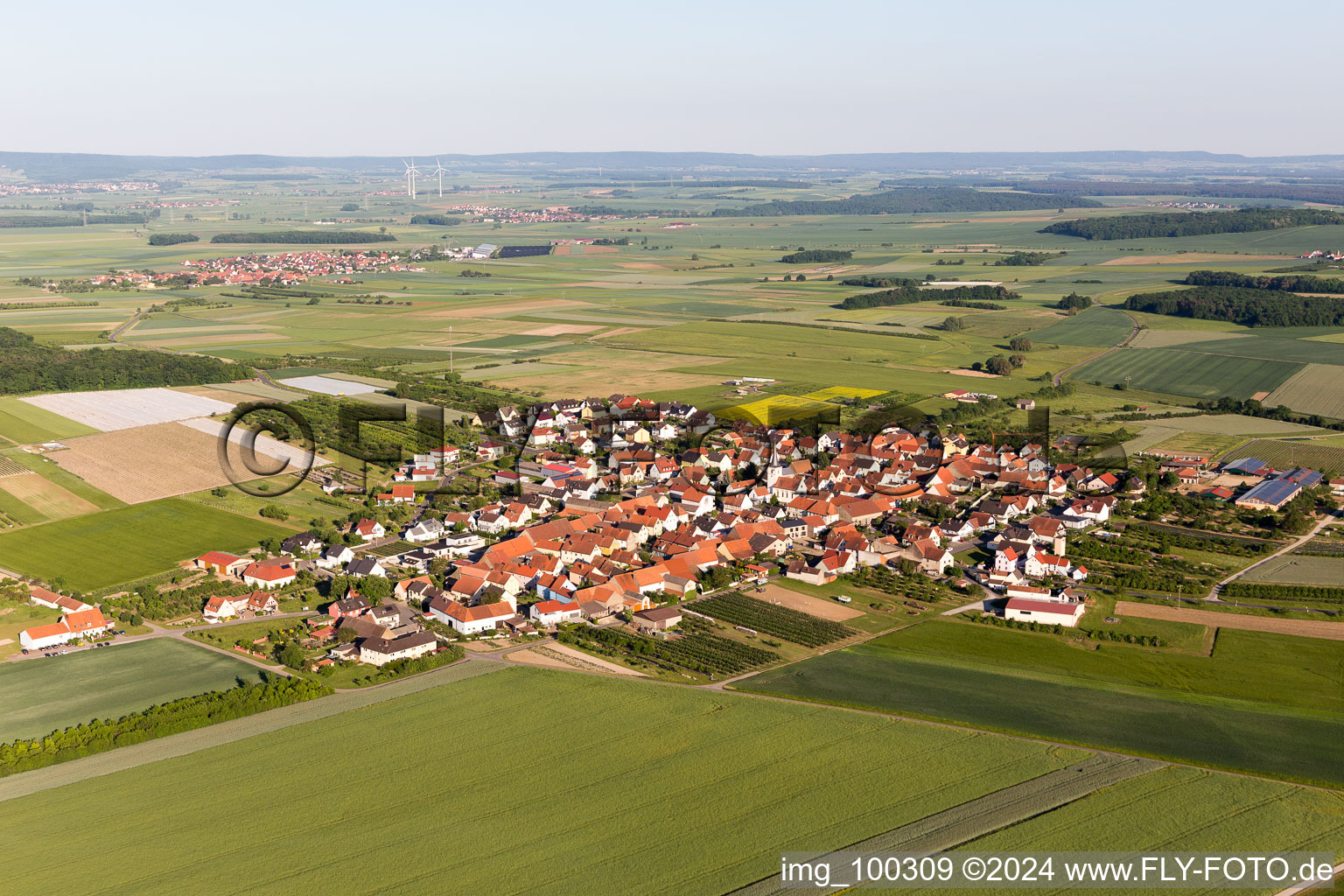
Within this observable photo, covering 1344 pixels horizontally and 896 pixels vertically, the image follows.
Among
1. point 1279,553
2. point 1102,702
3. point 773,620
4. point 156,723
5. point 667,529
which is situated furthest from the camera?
point 667,529

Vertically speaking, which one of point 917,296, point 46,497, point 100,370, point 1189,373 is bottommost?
point 46,497

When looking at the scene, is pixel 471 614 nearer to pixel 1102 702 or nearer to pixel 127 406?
pixel 1102 702

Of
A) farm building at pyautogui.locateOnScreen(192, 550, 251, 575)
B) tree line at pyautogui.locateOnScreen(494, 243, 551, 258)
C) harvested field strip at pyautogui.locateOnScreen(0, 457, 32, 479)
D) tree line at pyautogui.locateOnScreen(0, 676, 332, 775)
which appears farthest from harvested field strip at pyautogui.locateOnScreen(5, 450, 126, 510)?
tree line at pyautogui.locateOnScreen(494, 243, 551, 258)

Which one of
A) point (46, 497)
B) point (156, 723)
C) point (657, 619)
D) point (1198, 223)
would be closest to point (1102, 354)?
point (657, 619)

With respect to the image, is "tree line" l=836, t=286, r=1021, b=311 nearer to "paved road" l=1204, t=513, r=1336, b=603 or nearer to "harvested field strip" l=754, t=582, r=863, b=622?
"paved road" l=1204, t=513, r=1336, b=603

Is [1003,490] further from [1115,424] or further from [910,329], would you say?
[910,329]

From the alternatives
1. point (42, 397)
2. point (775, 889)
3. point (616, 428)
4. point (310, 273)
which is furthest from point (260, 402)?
point (310, 273)

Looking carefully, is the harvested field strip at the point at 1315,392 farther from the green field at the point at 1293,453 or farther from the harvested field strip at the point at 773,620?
the harvested field strip at the point at 773,620
